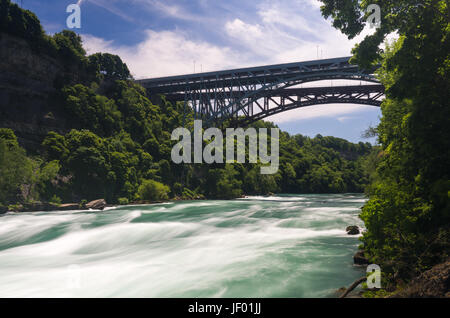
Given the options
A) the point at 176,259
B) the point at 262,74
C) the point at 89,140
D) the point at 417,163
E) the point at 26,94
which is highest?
the point at 262,74

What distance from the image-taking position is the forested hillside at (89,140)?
30.8m

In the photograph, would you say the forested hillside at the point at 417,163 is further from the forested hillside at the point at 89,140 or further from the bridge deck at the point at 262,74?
the bridge deck at the point at 262,74

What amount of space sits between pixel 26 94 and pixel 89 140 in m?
11.0

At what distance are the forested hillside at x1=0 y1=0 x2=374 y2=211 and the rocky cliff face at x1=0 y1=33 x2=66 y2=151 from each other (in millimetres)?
142

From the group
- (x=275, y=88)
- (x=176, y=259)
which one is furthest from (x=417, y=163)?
(x=275, y=88)

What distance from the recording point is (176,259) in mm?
11281

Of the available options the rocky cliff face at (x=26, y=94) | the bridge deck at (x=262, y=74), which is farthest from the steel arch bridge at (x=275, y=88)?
the rocky cliff face at (x=26, y=94)

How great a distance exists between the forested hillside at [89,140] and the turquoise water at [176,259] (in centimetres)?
1095

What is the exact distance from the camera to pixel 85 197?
3397cm

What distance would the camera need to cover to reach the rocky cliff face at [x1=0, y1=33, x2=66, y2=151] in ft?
117

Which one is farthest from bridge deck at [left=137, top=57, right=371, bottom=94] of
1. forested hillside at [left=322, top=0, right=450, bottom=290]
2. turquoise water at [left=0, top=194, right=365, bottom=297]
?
forested hillside at [left=322, top=0, right=450, bottom=290]

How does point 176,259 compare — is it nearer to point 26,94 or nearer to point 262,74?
point 262,74

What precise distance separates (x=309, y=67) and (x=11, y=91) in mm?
39096
